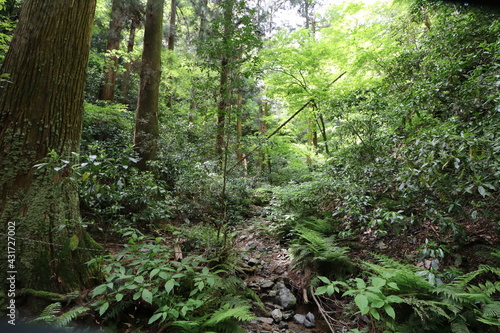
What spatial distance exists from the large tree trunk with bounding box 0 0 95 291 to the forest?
1 cm

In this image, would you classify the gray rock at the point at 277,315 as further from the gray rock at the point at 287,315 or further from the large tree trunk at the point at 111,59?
the large tree trunk at the point at 111,59

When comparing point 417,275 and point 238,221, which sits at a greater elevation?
point 238,221

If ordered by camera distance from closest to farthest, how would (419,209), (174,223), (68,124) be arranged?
1. (68,124)
2. (419,209)
3. (174,223)

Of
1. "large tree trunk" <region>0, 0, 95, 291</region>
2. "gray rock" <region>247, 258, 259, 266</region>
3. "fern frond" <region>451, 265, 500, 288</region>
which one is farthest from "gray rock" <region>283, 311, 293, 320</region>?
"large tree trunk" <region>0, 0, 95, 291</region>

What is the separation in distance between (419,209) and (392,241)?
65 cm

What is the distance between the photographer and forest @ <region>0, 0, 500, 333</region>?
2.30m

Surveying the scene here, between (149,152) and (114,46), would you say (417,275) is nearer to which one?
(149,152)

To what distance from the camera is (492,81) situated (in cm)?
271

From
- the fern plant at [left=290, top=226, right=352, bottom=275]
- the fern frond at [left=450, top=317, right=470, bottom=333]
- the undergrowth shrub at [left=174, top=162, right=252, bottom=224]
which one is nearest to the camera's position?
the fern frond at [left=450, top=317, right=470, bottom=333]

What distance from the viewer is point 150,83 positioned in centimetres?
655

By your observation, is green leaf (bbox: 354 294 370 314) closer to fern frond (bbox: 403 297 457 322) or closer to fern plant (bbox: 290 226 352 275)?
fern frond (bbox: 403 297 457 322)

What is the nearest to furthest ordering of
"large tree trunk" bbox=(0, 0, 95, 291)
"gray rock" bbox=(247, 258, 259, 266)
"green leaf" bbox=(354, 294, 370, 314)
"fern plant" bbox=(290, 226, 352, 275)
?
"green leaf" bbox=(354, 294, 370, 314) → "large tree trunk" bbox=(0, 0, 95, 291) → "fern plant" bbox=(290, 226, 352, 275) → "gray rock" bbox=(247, 258, 259, 266)

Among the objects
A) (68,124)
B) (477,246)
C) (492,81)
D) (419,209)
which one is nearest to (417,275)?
(477,246)

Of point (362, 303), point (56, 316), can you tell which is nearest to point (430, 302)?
point (362, 303)
